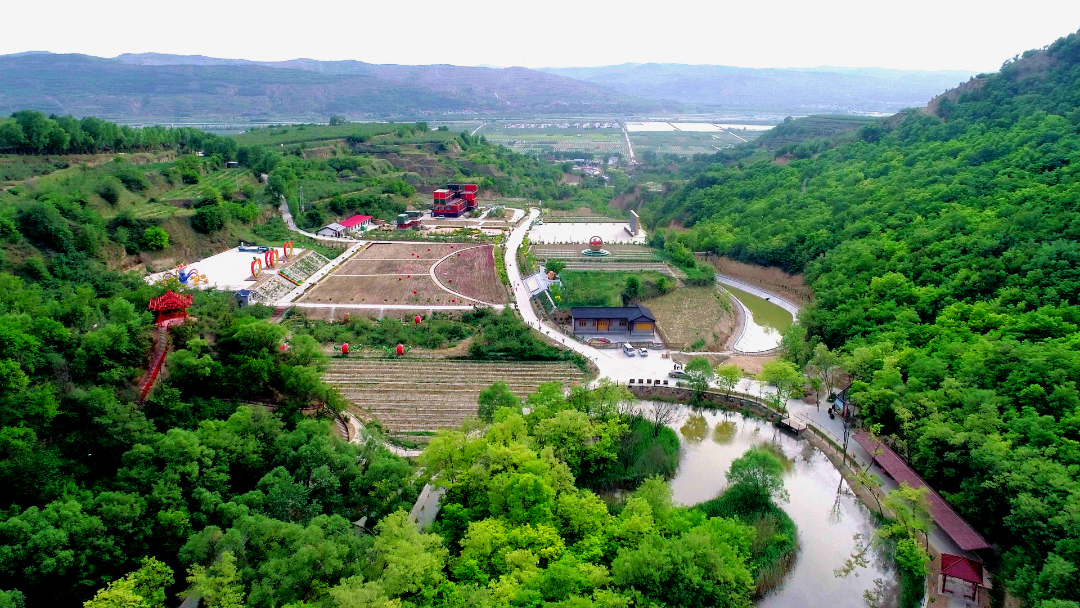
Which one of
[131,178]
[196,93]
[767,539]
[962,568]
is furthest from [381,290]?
[196,93]

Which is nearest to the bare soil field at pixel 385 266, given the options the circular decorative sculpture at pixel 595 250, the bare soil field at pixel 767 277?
the circular decorative sculpture at pixel 595 250

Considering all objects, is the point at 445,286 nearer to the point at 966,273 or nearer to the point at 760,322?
the point at 760,322

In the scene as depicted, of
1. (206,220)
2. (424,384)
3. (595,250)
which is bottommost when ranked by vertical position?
(424,384)

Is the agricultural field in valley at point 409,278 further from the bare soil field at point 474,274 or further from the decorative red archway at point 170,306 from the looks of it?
the decorative red archway at point 170,306

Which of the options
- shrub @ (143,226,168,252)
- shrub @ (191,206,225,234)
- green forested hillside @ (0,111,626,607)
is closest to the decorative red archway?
green forested hillside @ (0,111,626,607)

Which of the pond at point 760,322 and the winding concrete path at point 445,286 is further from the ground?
the winding concrete path at point 445,286

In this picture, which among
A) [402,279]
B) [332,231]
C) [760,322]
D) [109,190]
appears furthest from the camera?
[332,231]

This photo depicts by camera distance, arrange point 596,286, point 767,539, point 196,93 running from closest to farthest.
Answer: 1. point 767,539
2. point 596,286
3. point 196,93
